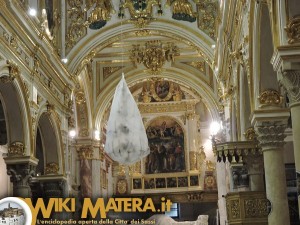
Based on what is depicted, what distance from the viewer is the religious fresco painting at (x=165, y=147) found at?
971 inches

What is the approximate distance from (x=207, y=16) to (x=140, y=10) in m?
1.94

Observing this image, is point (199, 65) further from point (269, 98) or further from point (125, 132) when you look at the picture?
point (269, 98)

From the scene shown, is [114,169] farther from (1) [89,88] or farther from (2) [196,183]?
(1) [89,88]

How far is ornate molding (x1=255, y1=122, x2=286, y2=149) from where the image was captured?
880cm

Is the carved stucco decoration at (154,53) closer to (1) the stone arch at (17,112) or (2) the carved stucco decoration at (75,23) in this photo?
(2) the carved stucco decoration at (75,23)

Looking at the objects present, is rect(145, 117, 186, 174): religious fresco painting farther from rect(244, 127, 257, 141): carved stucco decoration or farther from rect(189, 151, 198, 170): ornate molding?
rect(244, 127, 257, 141): carved stucco decoration

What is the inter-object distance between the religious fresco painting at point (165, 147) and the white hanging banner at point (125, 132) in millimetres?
14471

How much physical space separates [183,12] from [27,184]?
22.5ft

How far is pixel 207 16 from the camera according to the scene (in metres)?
16.2

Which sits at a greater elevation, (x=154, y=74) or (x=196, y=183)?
(x=154, y=74)

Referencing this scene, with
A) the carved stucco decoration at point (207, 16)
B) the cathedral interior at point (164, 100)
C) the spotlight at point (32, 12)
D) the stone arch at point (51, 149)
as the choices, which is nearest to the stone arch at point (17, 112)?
the cathedral interior at point (164, 100)

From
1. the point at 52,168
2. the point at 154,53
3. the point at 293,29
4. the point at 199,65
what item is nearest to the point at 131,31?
the point at 154,53

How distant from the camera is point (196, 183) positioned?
78.3 feet

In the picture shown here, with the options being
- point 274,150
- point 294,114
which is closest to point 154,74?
point 274,150
